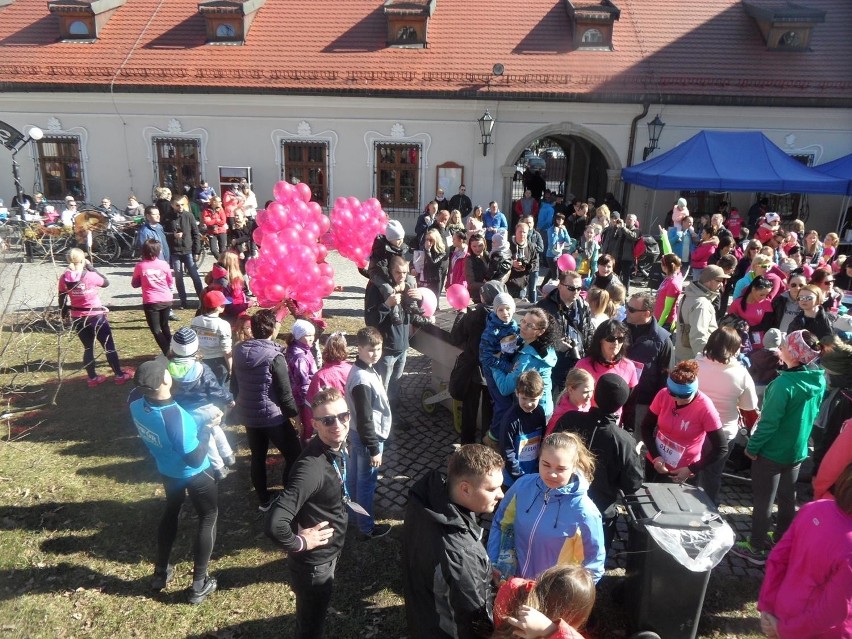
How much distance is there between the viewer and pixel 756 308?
6.06m

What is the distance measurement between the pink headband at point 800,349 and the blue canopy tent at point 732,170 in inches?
378

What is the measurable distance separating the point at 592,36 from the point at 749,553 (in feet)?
49.5

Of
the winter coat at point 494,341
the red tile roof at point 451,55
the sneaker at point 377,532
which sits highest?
the red tile roof at point 451,55

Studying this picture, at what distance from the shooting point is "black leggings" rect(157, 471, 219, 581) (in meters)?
3.56

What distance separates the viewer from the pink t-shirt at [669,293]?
20.3 ft

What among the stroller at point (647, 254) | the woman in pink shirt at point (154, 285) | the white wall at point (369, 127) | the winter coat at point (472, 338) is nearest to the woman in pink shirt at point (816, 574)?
the winter coat at point (472, 338)

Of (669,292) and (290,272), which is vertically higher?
(290,272)

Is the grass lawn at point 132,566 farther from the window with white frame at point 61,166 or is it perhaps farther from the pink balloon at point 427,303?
the window with white frame at point 61,166

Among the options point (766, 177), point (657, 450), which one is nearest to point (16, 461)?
point (657, 450)

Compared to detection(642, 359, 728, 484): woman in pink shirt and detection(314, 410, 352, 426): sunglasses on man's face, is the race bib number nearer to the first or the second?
detection(642, 359, 728, 484): woman in pink shirt

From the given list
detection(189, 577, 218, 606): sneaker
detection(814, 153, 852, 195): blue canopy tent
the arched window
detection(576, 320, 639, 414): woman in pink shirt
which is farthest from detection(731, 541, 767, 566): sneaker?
the arched window

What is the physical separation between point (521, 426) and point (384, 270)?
2528 millimetres

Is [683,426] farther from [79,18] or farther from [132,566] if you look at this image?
[79,18]

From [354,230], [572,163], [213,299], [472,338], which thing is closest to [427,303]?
[472,338]
